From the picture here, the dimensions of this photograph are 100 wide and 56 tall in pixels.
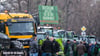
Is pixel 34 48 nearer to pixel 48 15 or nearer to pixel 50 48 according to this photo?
pixel 50 48

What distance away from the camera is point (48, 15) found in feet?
92.9

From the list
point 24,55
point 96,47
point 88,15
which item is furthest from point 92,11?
point 24,55

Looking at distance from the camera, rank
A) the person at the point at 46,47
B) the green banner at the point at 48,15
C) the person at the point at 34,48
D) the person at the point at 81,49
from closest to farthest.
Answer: the person at the point at 46,47
the person at the point at 34,48
the person at the point at 81,49
the green banner at the point at 48,15

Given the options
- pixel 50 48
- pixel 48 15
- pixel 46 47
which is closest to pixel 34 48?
pixel 46 47

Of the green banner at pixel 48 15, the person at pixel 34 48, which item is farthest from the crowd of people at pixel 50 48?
the green banner at pixel 48 15

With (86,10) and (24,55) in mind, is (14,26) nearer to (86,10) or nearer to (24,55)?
(24,55)

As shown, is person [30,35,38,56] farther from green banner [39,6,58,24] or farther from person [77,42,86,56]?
green banner [39,6,58,24]

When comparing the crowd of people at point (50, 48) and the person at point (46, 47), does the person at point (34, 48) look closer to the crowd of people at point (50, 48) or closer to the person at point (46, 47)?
the crowd of people at point (50, 48)

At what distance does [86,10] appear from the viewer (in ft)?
249

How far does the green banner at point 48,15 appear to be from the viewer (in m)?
27.6

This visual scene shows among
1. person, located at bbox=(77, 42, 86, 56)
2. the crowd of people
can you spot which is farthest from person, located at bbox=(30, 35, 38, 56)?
person, located at bbox=(77, 42, 86, 56)

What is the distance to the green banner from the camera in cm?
2760

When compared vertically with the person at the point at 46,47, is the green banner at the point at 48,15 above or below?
above

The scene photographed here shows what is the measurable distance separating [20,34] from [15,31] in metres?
0.34
